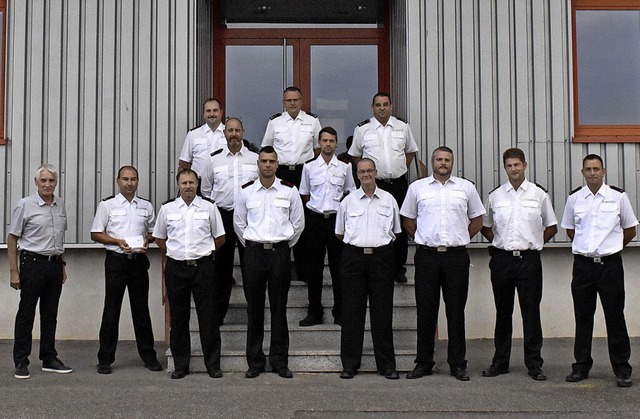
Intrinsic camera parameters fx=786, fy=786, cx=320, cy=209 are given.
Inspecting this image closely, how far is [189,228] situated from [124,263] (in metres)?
0.70

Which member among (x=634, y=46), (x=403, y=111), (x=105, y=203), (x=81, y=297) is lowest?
(x=81, y=297)

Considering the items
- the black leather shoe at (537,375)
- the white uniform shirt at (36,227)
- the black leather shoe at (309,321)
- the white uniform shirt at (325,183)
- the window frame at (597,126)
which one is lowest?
the black leather shoe at (537,375)

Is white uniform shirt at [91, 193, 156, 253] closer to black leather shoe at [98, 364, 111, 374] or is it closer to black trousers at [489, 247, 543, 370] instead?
black leather shoe at [98, 364, 111, 374]

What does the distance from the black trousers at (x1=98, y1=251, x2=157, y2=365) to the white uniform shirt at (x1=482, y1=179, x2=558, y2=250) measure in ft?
9.94

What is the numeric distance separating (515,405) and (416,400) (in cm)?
69

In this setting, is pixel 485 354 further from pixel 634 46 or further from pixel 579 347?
pixel 634 46

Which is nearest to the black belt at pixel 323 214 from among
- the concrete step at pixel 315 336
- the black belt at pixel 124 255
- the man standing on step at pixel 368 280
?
the man standing on step at pixel 368 280

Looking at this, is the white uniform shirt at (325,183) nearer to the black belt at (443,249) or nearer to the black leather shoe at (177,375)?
the black belt at (443,249)

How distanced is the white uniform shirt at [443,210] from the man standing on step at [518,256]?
26cm

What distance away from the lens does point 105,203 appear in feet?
22.3

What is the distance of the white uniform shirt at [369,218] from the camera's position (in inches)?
252

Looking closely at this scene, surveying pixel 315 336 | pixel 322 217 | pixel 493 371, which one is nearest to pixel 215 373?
pixel 315 336

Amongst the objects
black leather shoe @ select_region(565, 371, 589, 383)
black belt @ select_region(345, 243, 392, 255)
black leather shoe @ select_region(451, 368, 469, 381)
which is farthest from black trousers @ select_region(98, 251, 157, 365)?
black leather shoe @ select_region(565, 371, 589, 383)

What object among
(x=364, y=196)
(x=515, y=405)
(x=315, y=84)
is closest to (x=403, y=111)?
(x=315, y=84)
